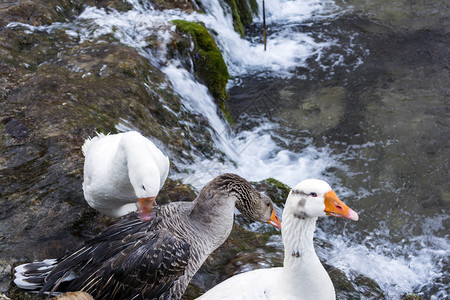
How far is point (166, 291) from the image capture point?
13.9 ft

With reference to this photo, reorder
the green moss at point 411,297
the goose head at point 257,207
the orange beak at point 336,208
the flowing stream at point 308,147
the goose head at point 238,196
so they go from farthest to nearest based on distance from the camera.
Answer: the flowing stream at point 308,147 → the green moss at point 411,297 → the goose head at point 257,207 → the goose head at point 238,196 → the orange beak at point 336,208

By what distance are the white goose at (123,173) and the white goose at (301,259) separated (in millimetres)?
1130

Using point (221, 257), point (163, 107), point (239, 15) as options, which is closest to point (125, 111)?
point (163, 107)

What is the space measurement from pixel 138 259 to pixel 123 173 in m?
0.89

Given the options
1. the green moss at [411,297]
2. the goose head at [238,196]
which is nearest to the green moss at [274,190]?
the goose head at [238,196]

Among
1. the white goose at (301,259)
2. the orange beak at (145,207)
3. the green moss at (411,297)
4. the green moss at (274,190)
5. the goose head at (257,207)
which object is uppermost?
the orange beak at (145,207)

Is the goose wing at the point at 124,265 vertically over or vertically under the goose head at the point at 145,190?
under

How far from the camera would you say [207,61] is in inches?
372

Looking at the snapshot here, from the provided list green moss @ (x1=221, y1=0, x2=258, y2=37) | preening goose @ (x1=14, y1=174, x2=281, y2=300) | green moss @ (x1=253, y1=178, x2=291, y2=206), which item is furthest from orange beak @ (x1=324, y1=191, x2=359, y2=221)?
green moss @ (x1=221, y1=0, x2=258, y2=37)

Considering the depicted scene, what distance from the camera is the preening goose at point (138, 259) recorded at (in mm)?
4035

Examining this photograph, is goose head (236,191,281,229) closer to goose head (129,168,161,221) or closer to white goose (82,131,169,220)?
white goose (82,131,169,220)

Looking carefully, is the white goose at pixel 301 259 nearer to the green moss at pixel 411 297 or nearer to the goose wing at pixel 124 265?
the goose wing at pixel 124 265

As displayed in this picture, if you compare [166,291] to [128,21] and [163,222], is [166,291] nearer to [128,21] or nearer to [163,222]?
[163,222]

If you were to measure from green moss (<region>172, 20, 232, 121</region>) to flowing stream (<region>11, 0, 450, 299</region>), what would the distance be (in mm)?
289
